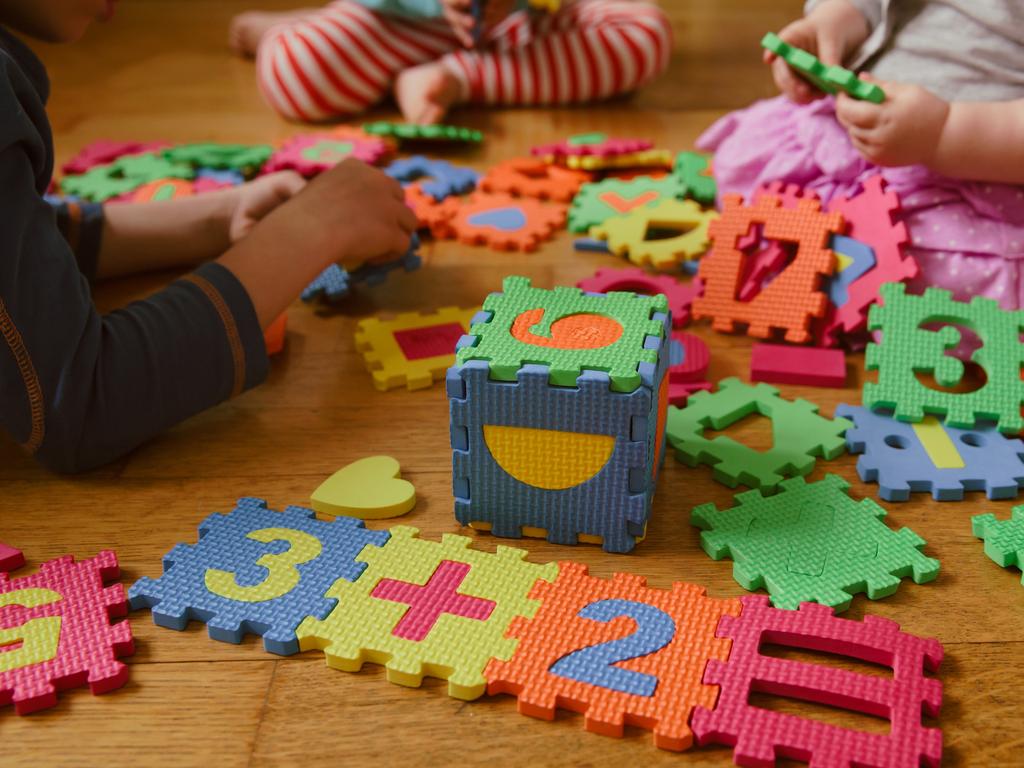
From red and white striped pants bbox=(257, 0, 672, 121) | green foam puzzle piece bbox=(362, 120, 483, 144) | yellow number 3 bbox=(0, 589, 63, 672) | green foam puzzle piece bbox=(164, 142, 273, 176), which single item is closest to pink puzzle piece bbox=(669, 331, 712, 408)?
yellow number 3 bbox=(0, 589, 63, 672)

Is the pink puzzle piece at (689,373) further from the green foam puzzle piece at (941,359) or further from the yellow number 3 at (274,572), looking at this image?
the yellow number 3 at (274,572)

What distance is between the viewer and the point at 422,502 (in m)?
0.92

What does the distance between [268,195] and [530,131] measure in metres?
0.71

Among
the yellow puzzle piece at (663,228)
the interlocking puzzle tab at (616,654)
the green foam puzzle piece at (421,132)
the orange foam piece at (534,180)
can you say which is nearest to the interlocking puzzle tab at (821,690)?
the interlocking puzzle tab at (616,654)

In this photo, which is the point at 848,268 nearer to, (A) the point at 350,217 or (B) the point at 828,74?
(B) the point at 828,74

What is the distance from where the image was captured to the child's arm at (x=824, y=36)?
49.4 inches

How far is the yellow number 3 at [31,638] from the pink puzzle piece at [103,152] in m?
1.05

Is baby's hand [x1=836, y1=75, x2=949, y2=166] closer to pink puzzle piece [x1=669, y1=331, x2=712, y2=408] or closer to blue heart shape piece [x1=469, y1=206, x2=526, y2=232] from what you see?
pink puzzle piece [x1=669, y1=331, x2=712, y2=408]

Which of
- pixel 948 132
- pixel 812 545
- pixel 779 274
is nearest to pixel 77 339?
pixel 812 545

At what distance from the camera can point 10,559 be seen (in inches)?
33.3

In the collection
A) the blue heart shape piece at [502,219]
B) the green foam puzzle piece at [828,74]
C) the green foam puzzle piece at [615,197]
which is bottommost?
the blue heart shape piece at [502,219]

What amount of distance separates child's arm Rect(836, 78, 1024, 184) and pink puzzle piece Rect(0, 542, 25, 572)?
953mm

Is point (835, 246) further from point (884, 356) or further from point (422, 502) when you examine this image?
point (422, 502)

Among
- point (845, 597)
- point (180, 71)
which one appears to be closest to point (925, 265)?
point (845, 597)
